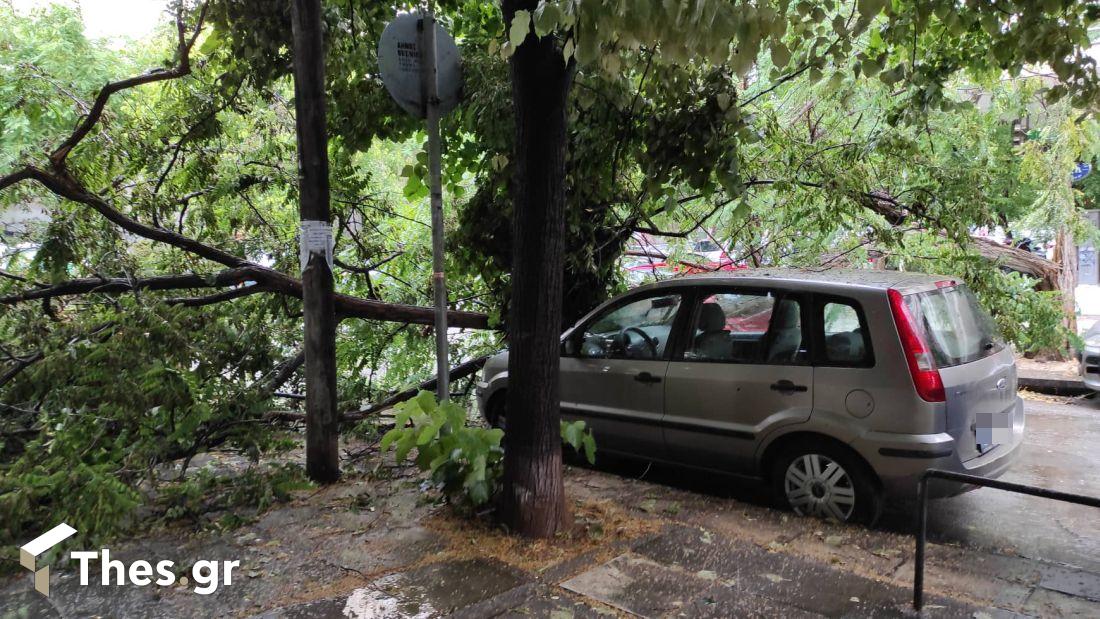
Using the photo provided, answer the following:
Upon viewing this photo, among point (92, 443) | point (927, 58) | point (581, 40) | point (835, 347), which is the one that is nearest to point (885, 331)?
point (835, 347)

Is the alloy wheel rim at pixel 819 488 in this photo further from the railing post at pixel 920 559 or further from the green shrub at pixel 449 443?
the green shrub at pixel 449 443

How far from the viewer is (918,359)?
477cm

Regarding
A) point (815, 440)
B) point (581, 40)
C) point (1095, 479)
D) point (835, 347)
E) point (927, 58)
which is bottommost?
point (1095, 479)

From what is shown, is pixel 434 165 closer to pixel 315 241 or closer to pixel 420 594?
pixel 315 241

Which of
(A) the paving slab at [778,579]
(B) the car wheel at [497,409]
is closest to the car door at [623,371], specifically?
(B) the car wheel at [497,409]

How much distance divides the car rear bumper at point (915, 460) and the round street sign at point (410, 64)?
3638 mm

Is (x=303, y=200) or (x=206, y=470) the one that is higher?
(x=303, y=200)

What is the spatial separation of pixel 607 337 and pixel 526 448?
192 cm

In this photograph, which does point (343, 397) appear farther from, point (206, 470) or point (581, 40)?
point (581, 40)

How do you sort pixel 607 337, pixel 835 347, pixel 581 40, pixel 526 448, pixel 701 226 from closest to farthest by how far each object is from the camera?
pixel 581 40
pixel 526 448
pixel 835 347
pixel 607 337
pixel 701 226

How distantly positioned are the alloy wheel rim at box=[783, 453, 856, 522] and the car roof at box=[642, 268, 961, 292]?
117 centimetres

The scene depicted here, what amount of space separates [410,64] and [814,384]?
351cm

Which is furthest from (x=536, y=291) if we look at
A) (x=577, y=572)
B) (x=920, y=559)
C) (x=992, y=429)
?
(x=992, y=429)

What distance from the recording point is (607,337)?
252 inches
